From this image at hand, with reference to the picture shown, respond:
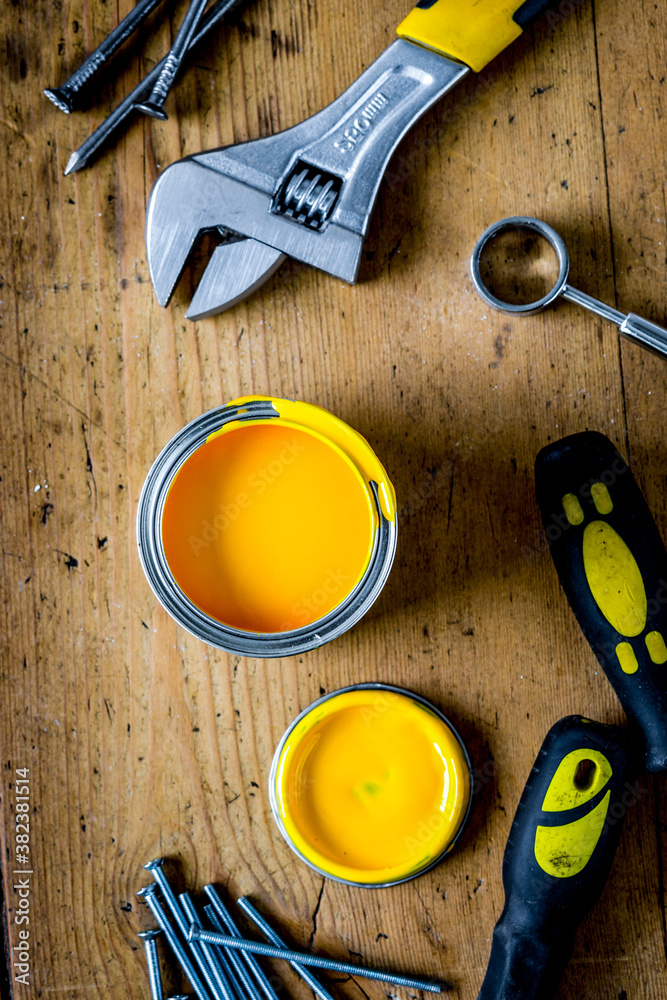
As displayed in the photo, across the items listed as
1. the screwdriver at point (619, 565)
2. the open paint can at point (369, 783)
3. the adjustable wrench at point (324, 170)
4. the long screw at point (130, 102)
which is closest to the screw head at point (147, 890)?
the open paint can at point (369, 783)

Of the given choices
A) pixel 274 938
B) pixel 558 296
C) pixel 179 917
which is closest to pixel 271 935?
pixel 274 938

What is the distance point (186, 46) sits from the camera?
814mm

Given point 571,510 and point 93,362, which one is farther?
point 93,362

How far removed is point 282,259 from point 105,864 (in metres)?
0.72

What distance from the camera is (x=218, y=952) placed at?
2.74ft

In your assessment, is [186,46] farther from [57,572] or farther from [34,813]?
[34,813]

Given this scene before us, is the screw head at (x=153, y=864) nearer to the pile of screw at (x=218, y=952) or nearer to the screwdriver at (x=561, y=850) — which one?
the pile of screw at (x=218, y=952)

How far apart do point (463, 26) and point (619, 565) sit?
1.97 ft

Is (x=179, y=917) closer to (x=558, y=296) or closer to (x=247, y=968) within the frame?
(x=247, y=968)

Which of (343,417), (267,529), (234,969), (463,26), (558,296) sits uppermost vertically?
(463,26)

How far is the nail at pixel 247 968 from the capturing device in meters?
0.82

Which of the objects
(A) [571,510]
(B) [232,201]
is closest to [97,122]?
(B) [232,201]

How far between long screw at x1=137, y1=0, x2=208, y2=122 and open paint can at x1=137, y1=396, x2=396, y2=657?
1.22ft

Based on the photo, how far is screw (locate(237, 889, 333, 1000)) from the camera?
0.82 metres
